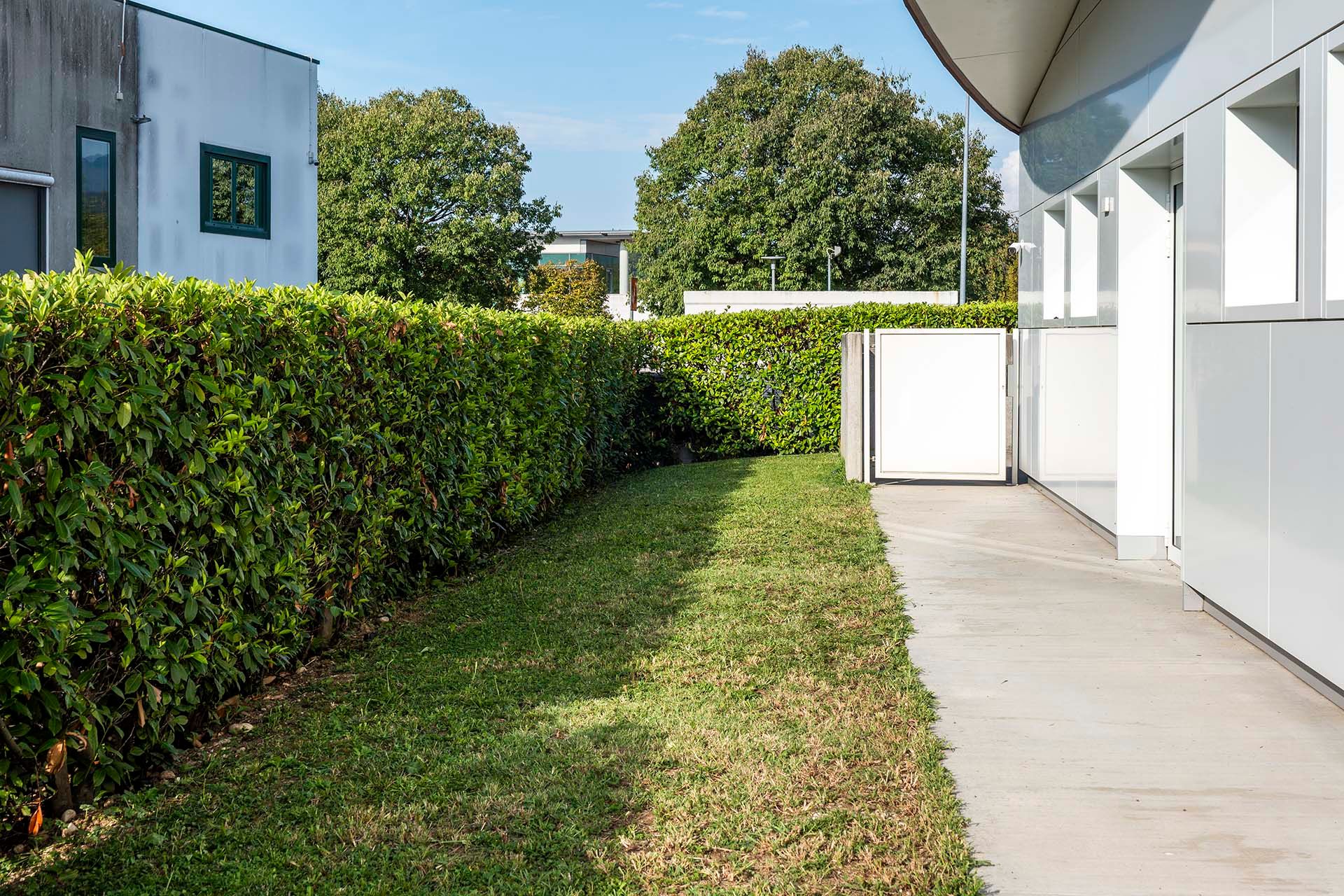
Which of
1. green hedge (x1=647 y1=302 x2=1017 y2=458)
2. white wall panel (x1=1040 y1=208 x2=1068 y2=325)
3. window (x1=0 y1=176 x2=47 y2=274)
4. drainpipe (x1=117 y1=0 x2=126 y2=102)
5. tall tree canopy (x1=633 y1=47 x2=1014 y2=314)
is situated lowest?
green hedge (x1=647 y1=302 x2=1017 y2=458)

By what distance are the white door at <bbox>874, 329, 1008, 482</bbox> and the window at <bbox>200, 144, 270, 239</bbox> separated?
13.6 m

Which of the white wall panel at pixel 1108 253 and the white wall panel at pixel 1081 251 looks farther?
the white wall panel at pixel 1081 251

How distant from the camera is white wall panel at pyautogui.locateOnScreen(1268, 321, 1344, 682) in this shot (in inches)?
188

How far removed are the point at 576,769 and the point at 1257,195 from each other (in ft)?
15.2

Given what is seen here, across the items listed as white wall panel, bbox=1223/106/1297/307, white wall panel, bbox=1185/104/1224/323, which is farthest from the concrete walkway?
white wall panel, bbox=1223/106/1297/307

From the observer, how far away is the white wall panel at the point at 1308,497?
188 inches

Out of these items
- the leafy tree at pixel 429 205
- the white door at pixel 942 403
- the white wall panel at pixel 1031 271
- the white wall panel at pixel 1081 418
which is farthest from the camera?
the leafy tree at pixel 429 205

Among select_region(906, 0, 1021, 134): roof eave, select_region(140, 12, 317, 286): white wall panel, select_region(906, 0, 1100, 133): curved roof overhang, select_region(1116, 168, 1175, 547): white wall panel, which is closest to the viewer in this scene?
select_region(1116, 168, 1175, 547): white wall panel

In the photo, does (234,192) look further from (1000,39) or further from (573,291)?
(573,291)

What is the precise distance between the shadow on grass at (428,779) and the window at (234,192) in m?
16.0

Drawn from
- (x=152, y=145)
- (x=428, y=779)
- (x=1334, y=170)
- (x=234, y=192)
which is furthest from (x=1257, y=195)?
(x=234, y=192)

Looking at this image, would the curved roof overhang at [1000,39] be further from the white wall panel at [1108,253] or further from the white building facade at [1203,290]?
the white wall panel at [1108,253]

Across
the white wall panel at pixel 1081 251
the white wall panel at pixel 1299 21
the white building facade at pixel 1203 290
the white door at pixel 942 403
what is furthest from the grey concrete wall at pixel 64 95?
the white wall panel at pixel 1299 21

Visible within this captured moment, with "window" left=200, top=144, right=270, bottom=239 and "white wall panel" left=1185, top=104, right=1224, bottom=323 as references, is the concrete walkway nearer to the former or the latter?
"white wall panel" left=1185, top=104, right=1224, bottom=323
